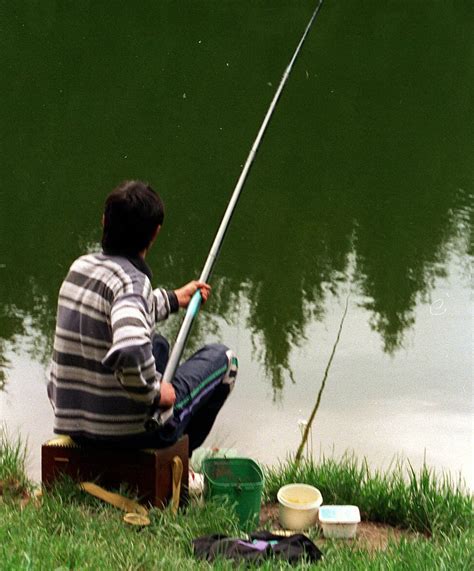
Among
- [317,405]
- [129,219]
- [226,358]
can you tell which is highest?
[129,219]

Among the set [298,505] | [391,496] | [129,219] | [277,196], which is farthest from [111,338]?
[277,196]

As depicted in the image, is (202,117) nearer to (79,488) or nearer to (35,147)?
(35,147)

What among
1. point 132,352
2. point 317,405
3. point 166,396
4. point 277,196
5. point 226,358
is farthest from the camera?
point 277,196

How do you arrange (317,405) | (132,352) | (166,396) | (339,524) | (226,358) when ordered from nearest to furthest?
(132,352), (166,396), (339,524), (226,358), (317,405)

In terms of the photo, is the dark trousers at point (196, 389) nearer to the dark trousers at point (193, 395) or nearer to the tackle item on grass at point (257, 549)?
the dark trousers at point (193, 395)

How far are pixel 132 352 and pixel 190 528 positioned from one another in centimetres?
44

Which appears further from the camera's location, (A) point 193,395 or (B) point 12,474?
(B) point 12,474

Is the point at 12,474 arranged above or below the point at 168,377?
below

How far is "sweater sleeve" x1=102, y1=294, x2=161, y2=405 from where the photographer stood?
6.77 feet

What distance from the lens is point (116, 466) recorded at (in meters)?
2.32

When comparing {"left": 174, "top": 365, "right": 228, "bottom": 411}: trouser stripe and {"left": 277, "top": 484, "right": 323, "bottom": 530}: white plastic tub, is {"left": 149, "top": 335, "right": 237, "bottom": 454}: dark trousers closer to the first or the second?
{"left": 174, "top": 365, "right": 228, "bottom": 411}: trouser stripe

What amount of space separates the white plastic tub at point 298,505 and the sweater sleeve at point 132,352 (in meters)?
0.54

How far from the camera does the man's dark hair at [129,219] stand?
2.29 metres

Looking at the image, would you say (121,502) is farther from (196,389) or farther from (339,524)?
(339,524)
